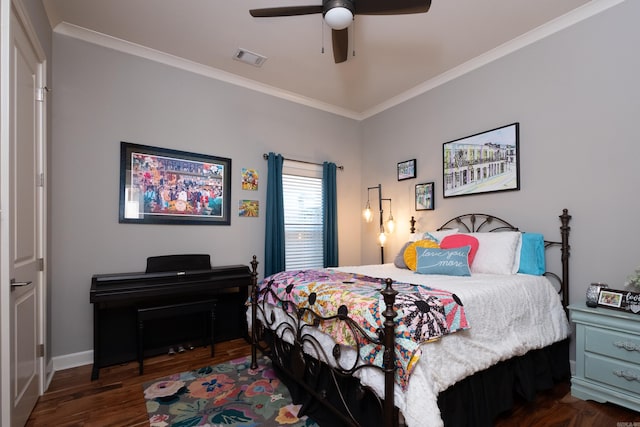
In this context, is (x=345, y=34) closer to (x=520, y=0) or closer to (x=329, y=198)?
(x=520, y=0)

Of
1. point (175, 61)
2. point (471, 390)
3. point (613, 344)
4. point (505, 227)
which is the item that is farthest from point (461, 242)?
point (175, 61)

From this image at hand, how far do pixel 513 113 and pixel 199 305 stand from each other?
11.4ft

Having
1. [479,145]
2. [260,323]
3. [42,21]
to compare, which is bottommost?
[260,323]

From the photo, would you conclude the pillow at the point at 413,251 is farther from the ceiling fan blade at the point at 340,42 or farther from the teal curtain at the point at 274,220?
the ceiling fan blade at the point at 340,42

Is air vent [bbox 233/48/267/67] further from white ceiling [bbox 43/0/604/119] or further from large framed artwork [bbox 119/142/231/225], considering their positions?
large framed artwork [bbox 119/142/231/225]

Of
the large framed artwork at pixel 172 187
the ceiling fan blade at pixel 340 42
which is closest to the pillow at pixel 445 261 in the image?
the ceiling fan blade at pixel 340 42

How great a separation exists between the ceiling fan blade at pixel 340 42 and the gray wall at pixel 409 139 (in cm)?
167

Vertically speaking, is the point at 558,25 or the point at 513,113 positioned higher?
the point at 558,25

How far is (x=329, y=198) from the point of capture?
4.32m

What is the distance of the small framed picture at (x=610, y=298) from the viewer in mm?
2074

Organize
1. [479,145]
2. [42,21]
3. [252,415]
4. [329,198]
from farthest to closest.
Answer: [329,198] → [479,145] → [42,21] → [252,415]

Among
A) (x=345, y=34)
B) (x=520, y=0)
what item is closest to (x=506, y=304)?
(x=345, y=34)

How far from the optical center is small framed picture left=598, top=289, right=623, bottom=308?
207cm

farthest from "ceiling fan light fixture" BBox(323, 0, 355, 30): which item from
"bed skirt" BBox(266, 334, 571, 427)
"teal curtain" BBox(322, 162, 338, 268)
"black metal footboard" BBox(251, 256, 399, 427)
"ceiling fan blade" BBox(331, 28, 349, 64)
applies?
"teal curtain" BBox(322, 162, 338, 268)
